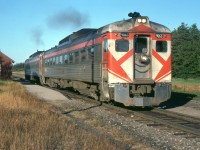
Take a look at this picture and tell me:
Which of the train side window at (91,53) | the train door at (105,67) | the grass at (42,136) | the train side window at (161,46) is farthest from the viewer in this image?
the train side window at (91,53)

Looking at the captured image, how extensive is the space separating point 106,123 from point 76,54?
9038 millimetres

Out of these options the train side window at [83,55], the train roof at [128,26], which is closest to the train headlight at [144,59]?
the train roof at [128,26]

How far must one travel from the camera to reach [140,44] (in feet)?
49.5

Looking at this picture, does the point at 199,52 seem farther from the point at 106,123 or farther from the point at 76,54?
the point at 106,123

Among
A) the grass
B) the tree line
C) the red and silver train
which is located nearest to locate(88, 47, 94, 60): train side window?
the red and silver train

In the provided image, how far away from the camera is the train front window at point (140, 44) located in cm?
1493

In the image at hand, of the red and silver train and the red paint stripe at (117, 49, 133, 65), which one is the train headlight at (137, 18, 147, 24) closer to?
the red and silver train

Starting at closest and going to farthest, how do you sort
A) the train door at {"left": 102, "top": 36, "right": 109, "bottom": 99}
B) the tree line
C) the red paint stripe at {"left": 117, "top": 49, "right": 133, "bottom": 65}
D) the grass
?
1. the grass
2. the red paint stripe at {"left": 117, "top": 49, "right": 133, "bottom": 65}
3. the train door at {"left": 102, "top": 36, "right": 109, "bottom": 99}
4. the tree line

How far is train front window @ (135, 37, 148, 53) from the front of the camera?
14.9 m

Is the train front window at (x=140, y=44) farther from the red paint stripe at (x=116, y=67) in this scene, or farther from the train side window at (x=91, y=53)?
the train side window at (x=91, y=53)

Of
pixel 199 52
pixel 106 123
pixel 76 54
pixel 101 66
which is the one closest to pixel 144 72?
pixel 101 66

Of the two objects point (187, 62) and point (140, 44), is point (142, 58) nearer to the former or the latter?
point (140, 44)

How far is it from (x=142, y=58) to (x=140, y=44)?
806mm

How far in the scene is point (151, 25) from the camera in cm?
Answer: 1497
